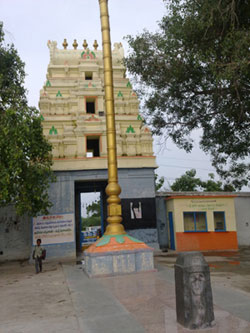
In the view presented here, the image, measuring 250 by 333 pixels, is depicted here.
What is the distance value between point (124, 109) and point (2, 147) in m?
9.07

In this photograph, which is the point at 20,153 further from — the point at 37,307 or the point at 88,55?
the point at 88,55

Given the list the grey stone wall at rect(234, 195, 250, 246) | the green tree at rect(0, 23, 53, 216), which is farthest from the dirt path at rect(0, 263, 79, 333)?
the grey stone wall at rect(234, 195, 250, 246)

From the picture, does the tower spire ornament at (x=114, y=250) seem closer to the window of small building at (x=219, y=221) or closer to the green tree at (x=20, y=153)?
the green tree at (x=20, y=153)

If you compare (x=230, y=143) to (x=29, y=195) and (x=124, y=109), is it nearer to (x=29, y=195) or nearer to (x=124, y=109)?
(x=124, y=109)

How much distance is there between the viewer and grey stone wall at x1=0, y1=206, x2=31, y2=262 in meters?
17.0

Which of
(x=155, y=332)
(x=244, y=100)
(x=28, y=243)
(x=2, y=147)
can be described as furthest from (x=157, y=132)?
(x=155, y=332)

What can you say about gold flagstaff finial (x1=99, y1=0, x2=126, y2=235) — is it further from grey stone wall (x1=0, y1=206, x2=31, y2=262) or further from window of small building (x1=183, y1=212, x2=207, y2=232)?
grey stone wall (x1=0, y1=206, x2=31, y2=262)

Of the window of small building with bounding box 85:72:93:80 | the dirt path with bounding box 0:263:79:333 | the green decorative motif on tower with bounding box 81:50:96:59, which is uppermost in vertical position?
the green decorative motif on tower with bounding box 81:50:96:59

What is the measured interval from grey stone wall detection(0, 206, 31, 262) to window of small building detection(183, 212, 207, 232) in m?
9.11

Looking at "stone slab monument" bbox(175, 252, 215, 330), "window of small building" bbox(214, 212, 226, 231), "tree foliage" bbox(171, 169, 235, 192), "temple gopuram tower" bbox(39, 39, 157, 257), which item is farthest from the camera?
"tree foliage" bbox(171, 169, 235, 192)

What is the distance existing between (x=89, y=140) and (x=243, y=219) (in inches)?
471

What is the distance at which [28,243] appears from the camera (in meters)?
17.4

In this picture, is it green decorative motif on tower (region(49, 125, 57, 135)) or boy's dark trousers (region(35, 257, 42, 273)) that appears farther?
green decorative motif on tower (region(49, 125, 57, 135))

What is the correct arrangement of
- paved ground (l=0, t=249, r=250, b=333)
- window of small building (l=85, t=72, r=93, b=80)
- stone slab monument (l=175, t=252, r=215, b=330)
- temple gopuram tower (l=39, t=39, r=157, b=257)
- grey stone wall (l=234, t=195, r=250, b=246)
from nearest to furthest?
stone slab monument (l=175, t=252, r=215, b=330)
paved ground (l=0, t=249, r=250, b=333)
temple gopuram tower (l=39, t=39, r=157, b=257)
window of small building (l=85, t=72, r=93, b=80)
grey stone wall (l=234, t=195, r=250, b=246)
